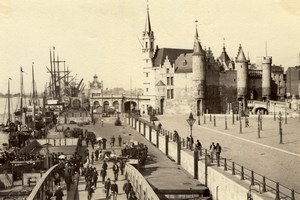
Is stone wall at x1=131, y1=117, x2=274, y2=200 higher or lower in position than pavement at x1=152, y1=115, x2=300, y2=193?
lower

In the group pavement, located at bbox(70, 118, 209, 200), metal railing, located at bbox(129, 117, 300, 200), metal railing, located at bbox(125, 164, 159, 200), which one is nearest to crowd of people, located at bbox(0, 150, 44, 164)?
pavement, located at bbox(70, 118, 209, 200)

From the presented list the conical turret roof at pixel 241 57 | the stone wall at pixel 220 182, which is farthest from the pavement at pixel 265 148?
the conical turret roof at pixel 241 57

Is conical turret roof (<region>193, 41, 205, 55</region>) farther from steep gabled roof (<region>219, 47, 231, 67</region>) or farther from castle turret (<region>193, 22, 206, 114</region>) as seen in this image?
steep gabled roof (<region>219, 47, 231, 67</region>)

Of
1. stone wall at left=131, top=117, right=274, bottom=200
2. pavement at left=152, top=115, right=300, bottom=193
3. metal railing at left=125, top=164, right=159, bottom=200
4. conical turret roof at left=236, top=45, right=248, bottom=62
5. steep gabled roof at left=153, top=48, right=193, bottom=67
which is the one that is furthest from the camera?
steep gabled roof at left=153, top=48, right=193, bottom=67

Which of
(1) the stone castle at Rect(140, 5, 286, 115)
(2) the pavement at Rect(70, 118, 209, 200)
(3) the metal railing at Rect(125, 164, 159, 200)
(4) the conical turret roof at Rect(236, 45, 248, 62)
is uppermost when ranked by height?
(4) the conical turret roof at Rect(236, 45, 248, 62)

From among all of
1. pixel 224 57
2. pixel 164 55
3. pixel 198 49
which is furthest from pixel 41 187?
pixel 224 57

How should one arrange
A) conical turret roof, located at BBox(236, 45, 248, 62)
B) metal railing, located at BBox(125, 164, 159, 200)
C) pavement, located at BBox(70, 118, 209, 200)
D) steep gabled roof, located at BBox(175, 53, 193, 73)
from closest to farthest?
metal railing, located at BBox(125, 164, 159, 200) < pavement, located at BBox(70, 118, 209, 200) < steep gabled roof, located at BBox(175, 53, 193, 73) < conical turret roof, located at BBox(236, 45, 248, 62)

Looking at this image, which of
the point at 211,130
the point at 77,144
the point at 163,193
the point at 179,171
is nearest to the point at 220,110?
the point at 211,130
